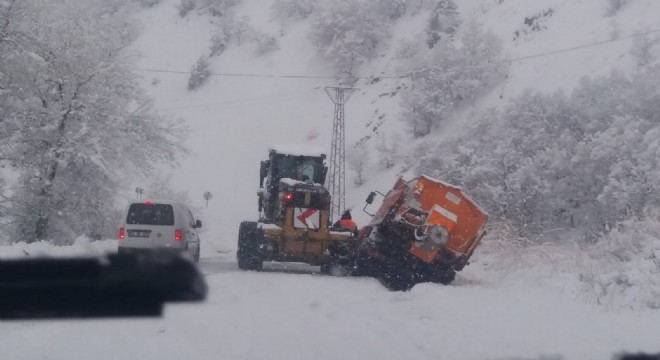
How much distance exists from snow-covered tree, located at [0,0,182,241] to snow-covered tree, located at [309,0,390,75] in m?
33.0

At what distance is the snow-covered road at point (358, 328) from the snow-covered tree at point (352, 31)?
154 feet

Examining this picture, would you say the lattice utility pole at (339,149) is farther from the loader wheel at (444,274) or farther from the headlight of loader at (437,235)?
the headlight of loader at (437,235)

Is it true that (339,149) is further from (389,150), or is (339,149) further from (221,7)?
(221,7)

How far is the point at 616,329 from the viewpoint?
8.64 m

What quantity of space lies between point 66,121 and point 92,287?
21496 mm

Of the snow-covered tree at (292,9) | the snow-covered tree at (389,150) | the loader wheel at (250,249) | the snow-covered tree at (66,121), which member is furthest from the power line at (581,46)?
the snow-covered tree at (292,9)

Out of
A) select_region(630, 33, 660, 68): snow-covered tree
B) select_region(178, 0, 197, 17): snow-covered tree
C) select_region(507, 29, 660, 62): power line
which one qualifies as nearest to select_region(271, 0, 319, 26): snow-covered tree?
select_region(178, 0, 197, 17): snow-covered tree

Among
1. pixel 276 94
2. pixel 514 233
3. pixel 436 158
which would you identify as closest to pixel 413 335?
pixel 514 233

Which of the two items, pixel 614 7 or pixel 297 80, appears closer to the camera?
pixel 614 7

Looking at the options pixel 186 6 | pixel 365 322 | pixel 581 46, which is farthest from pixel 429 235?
pixel 186 6

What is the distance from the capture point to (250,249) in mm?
16688

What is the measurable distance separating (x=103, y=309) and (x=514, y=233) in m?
16.1

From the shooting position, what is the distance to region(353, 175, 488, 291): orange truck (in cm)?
1444

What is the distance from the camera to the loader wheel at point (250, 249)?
653 inches
